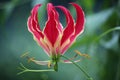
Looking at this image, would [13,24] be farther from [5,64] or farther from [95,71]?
[95,71]

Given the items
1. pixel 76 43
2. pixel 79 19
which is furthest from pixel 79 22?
pixel 76 43

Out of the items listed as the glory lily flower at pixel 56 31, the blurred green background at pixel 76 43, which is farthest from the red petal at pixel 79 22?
the blurred green background at pixel 76 43

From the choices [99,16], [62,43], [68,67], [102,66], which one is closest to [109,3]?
[99,16]

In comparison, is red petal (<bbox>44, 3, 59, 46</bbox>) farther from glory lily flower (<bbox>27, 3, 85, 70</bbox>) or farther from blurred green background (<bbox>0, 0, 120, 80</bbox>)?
blurred green background (<bbox>0, 0, 120, 80</bbox>)

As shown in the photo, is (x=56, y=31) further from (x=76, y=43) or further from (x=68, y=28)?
(x=76, y=43)

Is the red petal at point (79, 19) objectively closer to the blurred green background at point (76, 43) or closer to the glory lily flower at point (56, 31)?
the glory lily flower at point (56, 31)

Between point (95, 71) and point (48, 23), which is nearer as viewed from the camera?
point (48, 23)
